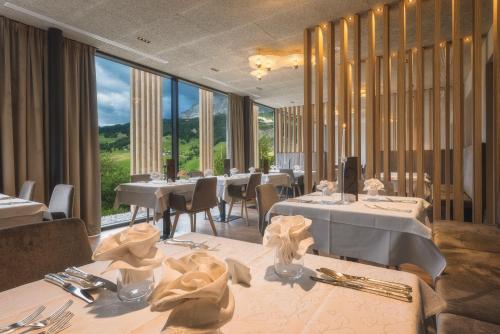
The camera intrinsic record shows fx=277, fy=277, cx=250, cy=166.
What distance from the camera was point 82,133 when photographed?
13.4 feet

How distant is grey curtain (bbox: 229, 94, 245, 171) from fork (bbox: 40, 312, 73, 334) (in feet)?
22.2

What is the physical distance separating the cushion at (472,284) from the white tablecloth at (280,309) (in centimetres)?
56

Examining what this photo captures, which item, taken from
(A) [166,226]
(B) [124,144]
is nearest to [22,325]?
(A) [166,226]

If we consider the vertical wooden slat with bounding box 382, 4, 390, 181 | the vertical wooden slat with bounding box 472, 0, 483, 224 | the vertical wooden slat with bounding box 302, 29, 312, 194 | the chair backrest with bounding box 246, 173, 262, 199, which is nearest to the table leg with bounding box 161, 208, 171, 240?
the chair backrest with bounding box 246, 173, 262, 199

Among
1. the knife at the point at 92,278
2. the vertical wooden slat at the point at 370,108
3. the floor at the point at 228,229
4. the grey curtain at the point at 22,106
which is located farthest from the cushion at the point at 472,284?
the grey curtain at the point at 22,106

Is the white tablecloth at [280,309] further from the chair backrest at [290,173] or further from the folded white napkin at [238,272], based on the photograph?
the chair backrest at [290,173]

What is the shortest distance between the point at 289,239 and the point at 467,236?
2.12 metres

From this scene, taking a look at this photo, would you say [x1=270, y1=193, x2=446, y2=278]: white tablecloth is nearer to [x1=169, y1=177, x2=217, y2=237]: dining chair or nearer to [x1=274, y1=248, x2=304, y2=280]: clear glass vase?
[x1=274, y1=248, x2=304, y2=280]: clear glass vase

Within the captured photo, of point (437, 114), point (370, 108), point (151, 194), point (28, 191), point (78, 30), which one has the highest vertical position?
point (78, 30)

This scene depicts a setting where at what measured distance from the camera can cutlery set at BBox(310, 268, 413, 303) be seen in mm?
728

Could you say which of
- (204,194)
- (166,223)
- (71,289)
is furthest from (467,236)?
(166,223)

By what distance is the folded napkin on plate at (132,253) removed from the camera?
66 cm

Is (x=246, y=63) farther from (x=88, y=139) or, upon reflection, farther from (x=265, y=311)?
Result: (x=265, y=311)

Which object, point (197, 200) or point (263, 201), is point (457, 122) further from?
point (197, 200)
